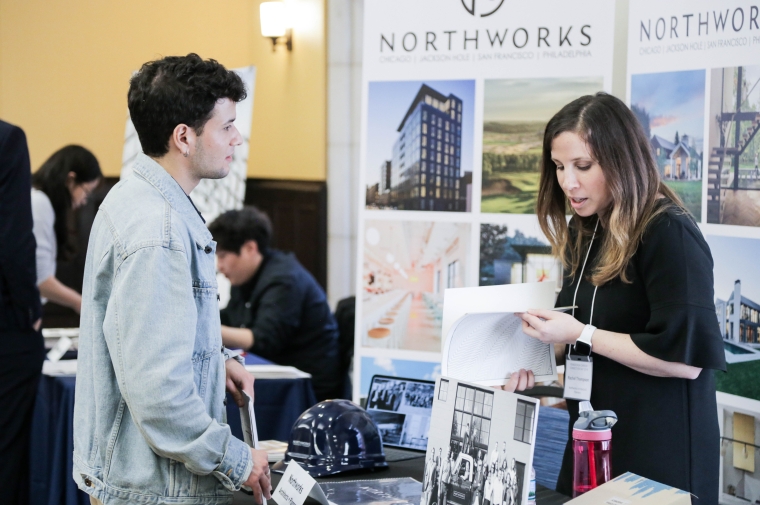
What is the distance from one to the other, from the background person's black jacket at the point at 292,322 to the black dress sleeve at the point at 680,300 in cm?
198

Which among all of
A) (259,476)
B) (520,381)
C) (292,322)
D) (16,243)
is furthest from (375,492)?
(292,322)

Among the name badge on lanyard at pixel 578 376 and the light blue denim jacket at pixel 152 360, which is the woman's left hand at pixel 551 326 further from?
the light blue denim jacket at pixel 152 360

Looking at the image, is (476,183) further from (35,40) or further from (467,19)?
(35,40)

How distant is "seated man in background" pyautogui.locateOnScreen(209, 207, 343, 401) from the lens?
131 inches

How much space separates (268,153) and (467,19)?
3831 millimetres

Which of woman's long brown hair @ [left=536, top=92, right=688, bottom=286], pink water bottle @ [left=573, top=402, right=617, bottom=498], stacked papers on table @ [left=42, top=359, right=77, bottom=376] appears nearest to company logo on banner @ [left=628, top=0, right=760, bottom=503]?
woman's long brown hair @ [left=536, top=92, right=688, bottom=286]

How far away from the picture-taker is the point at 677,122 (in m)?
2.36

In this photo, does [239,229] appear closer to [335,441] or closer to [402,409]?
[402,409]

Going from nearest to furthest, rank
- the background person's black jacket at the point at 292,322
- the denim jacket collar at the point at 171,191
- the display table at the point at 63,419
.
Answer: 1. the denim jacket collar at the point at 171,191
2. the display table at the point at 63,419
3. the background person's black jacket at the point at 292,322

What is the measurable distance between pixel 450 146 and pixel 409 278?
0.46 m

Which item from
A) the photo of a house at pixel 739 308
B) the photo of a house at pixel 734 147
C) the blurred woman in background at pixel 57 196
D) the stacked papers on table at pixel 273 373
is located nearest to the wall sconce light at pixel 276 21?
the blurred woman in background at pixel 57 196

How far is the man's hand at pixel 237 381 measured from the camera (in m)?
1.60

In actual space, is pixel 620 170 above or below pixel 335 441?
above

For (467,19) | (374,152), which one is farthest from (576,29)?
(374,152)
